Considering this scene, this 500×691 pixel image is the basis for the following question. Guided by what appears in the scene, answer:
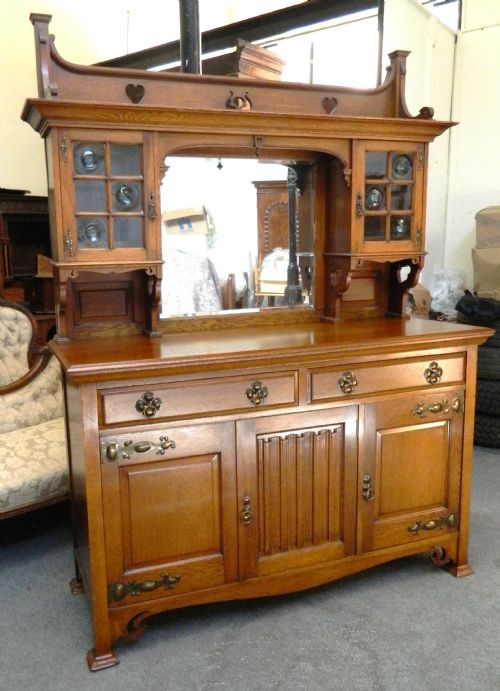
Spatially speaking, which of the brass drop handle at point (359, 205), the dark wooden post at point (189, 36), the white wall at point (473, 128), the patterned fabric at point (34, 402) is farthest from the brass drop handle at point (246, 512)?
the white wall at point (473, 128)

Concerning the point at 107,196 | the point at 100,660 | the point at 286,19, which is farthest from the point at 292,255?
the point at 286,19

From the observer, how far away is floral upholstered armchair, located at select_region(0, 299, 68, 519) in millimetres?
2475

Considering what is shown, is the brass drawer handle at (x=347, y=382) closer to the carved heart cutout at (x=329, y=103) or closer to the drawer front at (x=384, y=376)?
the drawer front at (x=384, y=376)

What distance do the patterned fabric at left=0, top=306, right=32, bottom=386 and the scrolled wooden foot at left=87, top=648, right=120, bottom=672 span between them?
140cm

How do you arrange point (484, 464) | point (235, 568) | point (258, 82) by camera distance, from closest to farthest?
point (235, 568), point (258, 82), point (484, 464)

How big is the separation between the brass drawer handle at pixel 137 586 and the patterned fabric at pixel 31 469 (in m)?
0.72

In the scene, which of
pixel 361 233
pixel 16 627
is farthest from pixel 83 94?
pixel 16 627

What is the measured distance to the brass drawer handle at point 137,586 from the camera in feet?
6.35

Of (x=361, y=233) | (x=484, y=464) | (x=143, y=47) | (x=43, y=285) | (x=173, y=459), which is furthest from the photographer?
(x=143, y=47)

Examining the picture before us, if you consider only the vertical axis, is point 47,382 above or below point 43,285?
below

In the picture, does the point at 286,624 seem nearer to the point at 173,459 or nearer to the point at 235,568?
the point at 235,568

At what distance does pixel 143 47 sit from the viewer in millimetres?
5855

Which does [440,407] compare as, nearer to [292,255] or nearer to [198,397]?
[292,255]

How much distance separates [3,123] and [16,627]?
13.1ft
